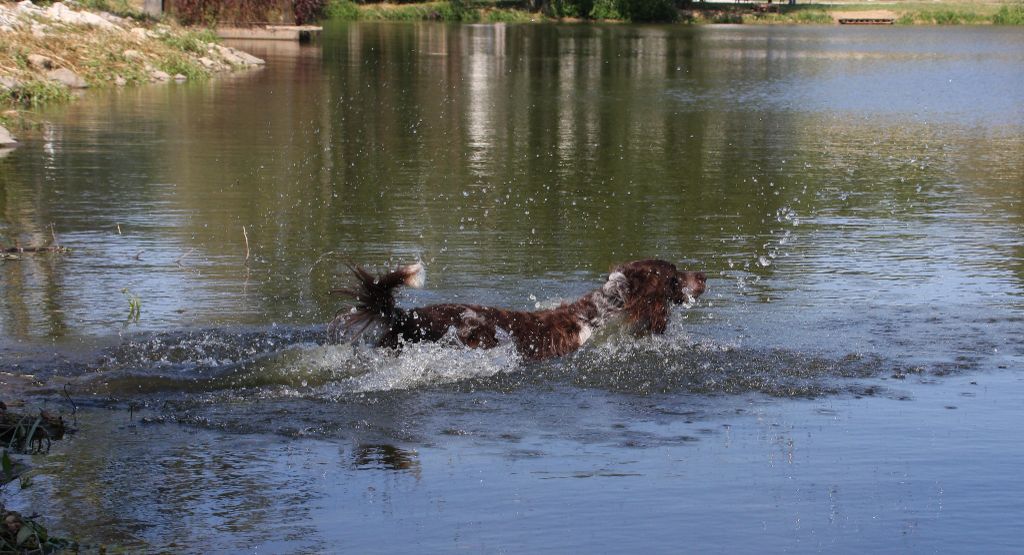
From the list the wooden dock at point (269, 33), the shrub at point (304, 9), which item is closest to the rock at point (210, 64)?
the wooden dock at point (269, 33)

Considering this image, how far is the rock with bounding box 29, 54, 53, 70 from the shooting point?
2358cm

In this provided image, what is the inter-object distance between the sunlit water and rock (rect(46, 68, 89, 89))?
130 inches

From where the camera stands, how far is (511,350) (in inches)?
300

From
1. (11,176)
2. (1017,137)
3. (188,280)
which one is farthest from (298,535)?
(1017,137)

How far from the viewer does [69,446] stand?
243 inches

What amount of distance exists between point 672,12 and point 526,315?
65748 mm

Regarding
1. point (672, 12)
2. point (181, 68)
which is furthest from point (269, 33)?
point (672, 12)

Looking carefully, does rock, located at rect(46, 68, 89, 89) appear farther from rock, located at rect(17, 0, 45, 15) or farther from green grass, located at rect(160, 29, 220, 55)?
green grass, located at rect(160, 29, 220, 55)

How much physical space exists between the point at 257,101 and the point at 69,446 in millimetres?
18031

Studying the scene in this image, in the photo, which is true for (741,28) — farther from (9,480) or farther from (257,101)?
(9,480)

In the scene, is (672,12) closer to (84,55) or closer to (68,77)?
(84,55)

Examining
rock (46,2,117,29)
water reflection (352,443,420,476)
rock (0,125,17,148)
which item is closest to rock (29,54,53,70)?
rock (46,2,117,29)

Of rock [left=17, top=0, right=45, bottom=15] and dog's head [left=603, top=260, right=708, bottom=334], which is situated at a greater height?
rock [left=17, top=0, right=45, bottom=15]

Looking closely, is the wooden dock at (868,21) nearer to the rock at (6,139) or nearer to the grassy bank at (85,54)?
the grassy bank at (85,54)
